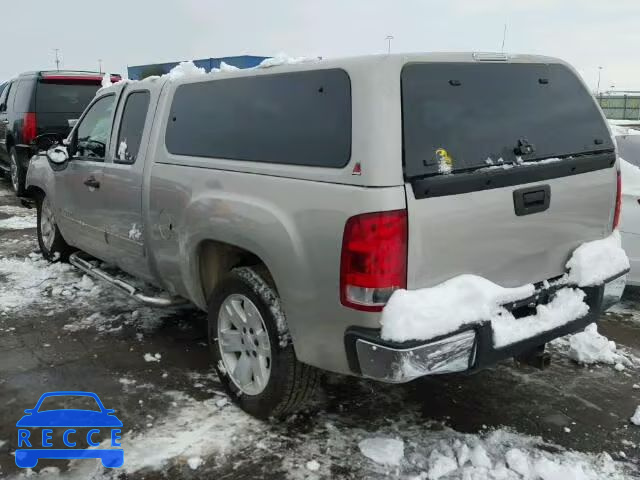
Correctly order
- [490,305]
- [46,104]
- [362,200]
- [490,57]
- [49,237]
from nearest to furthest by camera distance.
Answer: [362,200] < [490,305] < [490,57] < [49,237] < [46,104]

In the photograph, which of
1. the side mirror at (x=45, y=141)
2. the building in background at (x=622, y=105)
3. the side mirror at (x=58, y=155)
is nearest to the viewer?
the side mirror at (x=58, y=155)

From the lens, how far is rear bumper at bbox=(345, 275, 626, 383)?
99.2 inches

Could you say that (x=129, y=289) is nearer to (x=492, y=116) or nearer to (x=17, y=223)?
(x=492, y=116)

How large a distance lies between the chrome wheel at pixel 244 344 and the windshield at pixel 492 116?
1.25 meters

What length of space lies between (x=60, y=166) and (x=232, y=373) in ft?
9.71

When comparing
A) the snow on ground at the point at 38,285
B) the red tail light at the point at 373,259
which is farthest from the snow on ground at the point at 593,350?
the snow on ground at the point at 38,285

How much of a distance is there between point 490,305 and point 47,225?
515cm

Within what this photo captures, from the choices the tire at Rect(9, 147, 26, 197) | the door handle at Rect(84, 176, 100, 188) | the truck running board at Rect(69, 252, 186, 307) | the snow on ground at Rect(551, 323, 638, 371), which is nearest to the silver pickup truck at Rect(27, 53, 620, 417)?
the truck running board at Rect(69, 252, 186, 307)

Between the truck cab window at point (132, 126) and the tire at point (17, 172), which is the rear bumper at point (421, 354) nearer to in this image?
the truck cab window at point (132, 126)

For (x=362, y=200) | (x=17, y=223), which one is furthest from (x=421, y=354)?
(x=17, y=223)

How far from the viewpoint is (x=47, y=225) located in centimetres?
632

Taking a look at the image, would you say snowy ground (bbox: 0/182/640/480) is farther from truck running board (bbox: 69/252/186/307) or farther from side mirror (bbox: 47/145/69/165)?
side mirror (bbox: 47/145/69/165)

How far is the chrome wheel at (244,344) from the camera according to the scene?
3.22 m

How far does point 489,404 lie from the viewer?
11.7 ft
